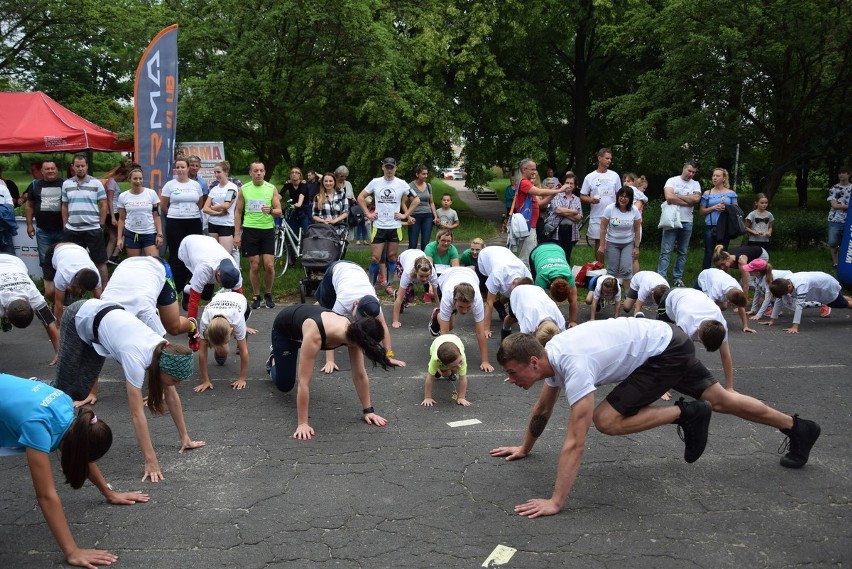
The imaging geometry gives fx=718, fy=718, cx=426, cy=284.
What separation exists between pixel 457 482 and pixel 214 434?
2.01 meters

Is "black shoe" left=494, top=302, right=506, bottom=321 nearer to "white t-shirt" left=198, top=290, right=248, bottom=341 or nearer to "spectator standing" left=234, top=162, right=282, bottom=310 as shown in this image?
"spectator standing" left=234, top=162, right=282, bottom=310

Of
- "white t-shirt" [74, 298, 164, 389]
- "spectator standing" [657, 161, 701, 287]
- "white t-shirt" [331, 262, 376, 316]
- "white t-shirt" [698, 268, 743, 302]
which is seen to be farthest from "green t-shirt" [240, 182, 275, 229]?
"spectator standing" [657, 161, 701, 287]

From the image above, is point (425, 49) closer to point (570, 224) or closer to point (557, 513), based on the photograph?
point (570, 224)

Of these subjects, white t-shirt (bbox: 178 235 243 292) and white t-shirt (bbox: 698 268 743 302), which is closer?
white t-shirt (bbox: 178 235 243 292)

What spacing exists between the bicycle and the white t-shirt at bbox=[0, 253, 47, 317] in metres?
5.05

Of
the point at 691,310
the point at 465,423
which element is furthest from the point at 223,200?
the point at 691,310

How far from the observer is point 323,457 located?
16.8ft

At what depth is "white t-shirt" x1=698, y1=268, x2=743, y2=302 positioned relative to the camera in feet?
26.2

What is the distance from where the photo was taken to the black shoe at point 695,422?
14.5ft

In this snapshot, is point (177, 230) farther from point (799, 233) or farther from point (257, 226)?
point (799, 233)

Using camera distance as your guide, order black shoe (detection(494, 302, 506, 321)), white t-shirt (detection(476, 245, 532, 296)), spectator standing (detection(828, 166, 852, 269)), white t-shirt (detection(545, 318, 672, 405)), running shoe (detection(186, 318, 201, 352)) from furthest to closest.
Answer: spectator standing (detection(828, 166, 852, 269)) < black shoe (detection(494, 302, 506, 321)) < white t-shirt (detection(476, 245, 532, 296)) < running shoe (detection(186, 318, 201, 352)) < white t-shirt (detection(545, 318, 672, 405))

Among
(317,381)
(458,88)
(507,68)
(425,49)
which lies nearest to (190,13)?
(425,49)

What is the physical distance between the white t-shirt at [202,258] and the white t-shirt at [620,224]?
16.1 feet

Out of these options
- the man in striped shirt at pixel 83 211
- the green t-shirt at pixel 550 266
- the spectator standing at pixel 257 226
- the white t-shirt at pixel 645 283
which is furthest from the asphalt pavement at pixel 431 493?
the man in striped shirt at pixel 83 211
